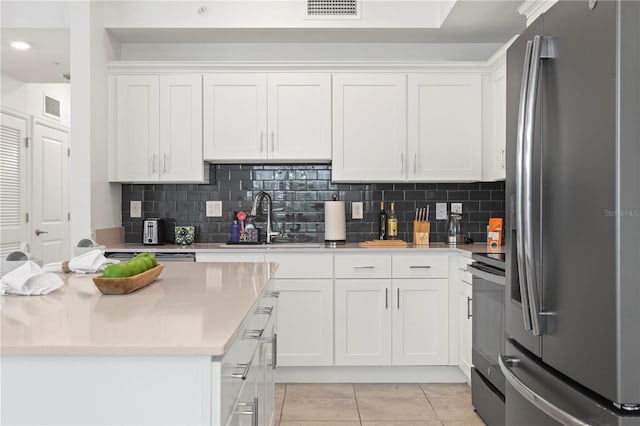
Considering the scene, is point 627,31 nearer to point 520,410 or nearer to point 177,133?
point 520,410

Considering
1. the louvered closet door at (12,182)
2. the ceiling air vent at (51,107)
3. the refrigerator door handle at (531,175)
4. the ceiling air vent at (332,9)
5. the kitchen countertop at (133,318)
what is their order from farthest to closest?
1. the ceiling air vent at (51,107)
2. the louvered closet door at (12,182)
3. the ceiling air vent at (332,9)
4. the refrigerator door handle at (531,175)
5. the kitchen countertop at (133,318)

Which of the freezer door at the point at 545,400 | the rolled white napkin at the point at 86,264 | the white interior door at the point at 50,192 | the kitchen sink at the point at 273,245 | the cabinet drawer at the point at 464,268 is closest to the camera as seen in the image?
the freezer door at the point at 545,400

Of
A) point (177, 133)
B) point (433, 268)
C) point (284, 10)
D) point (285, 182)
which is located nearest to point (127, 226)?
point (177, 133)

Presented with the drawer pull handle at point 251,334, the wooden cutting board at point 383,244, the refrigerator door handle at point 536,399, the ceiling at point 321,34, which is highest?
the ceiling at point 321,34

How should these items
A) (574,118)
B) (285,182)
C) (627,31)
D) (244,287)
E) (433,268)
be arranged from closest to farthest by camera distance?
(627,31) < (574,118) < (244,287) < (433,268) < (285,182)

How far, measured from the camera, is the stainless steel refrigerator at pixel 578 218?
3.68ft

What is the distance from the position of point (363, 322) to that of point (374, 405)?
1.97 feet

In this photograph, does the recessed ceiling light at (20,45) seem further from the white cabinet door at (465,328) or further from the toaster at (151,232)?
the white cabinet door at (465,328)

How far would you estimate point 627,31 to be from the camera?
112cm

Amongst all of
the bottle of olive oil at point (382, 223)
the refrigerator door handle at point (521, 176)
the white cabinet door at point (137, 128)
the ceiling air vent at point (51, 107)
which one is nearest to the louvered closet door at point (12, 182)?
the ceiling air vent at point (51, 107)

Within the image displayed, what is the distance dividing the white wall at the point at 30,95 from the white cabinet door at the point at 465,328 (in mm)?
4723

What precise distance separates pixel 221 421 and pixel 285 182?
325 centimetres

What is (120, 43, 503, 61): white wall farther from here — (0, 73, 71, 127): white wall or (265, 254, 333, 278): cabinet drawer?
(0, 73, 71, 127): white wall

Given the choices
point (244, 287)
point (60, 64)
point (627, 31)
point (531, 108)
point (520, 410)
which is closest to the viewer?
point (627, 31)
